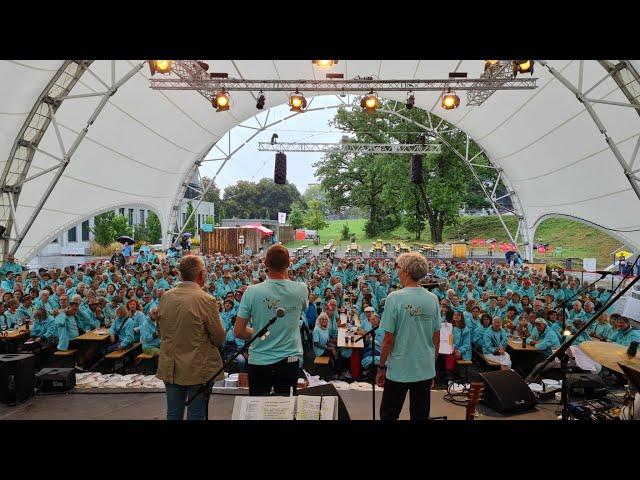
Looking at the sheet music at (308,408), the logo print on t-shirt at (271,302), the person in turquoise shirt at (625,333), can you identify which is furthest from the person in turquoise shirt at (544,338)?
the sheet music at (308,408)

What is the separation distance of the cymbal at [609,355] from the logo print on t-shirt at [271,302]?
2.45m

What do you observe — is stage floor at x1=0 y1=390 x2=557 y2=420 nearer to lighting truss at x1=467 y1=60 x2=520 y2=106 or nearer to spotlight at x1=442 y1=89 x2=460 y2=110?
spotlight at x1=442 y1=89 x2=460 y2=110

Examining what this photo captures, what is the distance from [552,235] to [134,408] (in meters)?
38.6

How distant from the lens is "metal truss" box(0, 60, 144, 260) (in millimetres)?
10133

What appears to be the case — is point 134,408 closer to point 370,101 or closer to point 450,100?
point 370,101

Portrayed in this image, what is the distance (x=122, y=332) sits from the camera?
7.06 m

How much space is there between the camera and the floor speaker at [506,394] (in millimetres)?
4469

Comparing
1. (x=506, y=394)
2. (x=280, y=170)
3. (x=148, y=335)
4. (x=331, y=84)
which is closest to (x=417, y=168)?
(x=280, y=170)

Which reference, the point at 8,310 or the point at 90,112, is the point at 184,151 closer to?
the point at 90,112

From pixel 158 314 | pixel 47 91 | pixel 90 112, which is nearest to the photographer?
pixel 158 314

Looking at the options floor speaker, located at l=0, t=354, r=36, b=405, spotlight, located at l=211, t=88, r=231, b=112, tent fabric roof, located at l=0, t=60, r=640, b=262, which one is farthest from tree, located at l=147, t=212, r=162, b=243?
floor speaker, located at l=0, t=354, r=36, b=405
